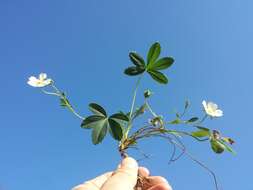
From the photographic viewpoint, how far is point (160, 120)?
5.67 feet

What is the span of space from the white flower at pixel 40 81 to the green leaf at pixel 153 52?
49 centimetres

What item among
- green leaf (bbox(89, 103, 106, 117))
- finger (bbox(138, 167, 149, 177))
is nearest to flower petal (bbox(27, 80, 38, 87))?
green leaf (bbox(89, 103, 106, 117))

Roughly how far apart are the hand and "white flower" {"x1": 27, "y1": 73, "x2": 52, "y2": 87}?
2.04 feet

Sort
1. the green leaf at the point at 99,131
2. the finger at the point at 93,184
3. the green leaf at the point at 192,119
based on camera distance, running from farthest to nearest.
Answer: the green leaf at the point at 192,119 → the green leaf at the point at 99,131 → the finger at the point at 93,184

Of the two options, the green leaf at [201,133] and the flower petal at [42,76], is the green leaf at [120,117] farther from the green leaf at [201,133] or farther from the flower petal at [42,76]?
the flower petal at [42,76]

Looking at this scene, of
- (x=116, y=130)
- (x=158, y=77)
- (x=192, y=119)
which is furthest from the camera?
(x=158, y=77)

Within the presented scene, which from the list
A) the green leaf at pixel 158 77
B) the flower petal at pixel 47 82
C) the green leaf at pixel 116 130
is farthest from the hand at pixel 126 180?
the flower petal at pixel 47 82

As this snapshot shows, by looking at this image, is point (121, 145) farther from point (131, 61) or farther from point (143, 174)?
point (131, 61)

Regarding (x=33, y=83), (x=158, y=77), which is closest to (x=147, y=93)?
(x=158, y=77)

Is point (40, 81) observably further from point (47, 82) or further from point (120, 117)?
point (120, 117)

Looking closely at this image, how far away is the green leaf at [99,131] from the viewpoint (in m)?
1.67

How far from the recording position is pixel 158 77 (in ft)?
6.35

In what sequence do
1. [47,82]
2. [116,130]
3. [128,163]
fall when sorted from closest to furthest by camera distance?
[128,163] → [116,130] → [47,82]

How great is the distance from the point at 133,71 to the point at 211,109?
0.38 meters
